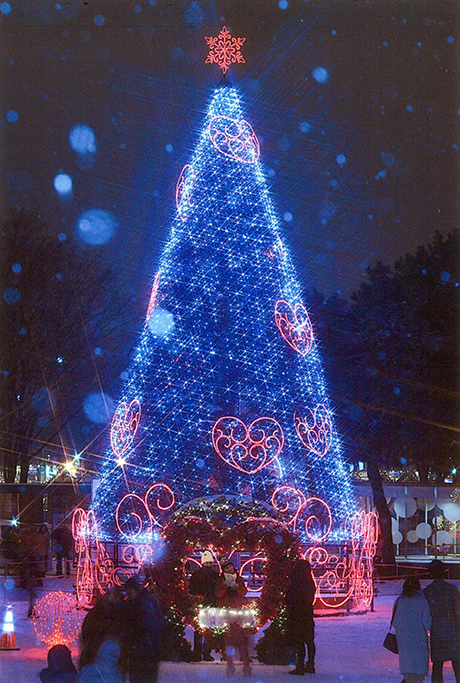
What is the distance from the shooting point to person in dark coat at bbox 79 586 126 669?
711cm

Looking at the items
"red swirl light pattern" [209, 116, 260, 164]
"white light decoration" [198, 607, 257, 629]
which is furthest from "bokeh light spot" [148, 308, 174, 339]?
"white light decoration" [198, 607, 257, 629]

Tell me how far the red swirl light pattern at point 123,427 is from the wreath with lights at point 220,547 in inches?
195

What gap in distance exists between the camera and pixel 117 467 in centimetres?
1939

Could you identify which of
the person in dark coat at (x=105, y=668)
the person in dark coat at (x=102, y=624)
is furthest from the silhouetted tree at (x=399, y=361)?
the person in dark coat at (x=105, y=668)

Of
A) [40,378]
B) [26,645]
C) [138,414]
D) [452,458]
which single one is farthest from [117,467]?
[452,458]

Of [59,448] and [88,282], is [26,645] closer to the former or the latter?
[88,282]

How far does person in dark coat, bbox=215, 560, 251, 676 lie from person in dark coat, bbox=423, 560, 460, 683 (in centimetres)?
282

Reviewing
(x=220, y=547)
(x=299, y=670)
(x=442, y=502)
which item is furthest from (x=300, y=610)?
(x=442, y=502)

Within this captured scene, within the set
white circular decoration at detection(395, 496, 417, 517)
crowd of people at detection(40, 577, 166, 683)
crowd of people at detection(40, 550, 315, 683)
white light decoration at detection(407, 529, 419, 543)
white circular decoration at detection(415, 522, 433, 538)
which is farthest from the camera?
white light decoration at detection(407, 529, 419, 543)

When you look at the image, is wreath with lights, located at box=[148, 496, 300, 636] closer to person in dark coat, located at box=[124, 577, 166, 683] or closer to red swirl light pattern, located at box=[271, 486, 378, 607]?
red swirl light pattern, located at box=[271, 486, 378, 607]

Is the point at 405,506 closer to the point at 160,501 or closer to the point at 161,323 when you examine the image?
the point at 160,501

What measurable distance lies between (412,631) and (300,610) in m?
3.19

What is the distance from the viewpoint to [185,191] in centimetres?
1828

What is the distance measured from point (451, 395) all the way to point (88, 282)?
11535mm
